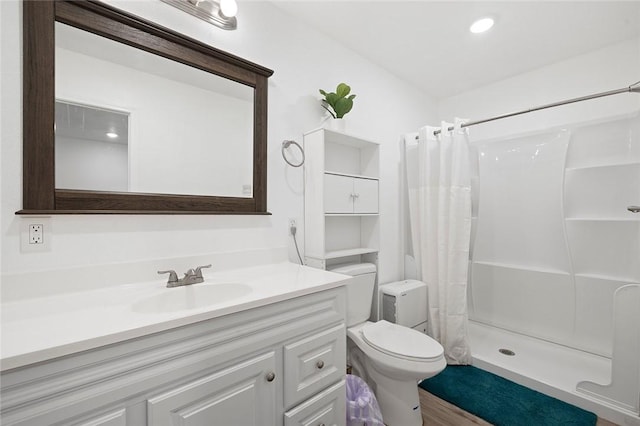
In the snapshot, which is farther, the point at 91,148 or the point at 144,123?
the point at 144,123

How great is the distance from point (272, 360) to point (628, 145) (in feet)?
9.29

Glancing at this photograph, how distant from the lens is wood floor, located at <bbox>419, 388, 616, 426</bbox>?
157 centimetres

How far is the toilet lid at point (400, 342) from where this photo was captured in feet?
4.85

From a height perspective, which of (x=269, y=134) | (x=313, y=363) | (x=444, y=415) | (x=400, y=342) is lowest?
(x=444, y=415)

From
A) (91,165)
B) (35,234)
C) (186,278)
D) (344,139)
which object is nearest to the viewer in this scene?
(35,234)

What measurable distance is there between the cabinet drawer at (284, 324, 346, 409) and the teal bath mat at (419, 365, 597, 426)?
1.01 meters

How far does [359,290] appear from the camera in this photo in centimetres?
186

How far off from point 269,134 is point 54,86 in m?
0.93

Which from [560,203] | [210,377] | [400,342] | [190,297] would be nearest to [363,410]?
[400,342]

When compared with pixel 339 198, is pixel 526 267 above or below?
below

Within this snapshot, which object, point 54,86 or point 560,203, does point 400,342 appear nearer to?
point 560,203

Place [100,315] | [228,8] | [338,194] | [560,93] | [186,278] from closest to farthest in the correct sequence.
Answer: [100,315]
[186,278]
[228,8]
[338,194]
[560,93]

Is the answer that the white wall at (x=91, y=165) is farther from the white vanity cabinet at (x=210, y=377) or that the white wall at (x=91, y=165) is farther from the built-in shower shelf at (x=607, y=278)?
the built-in shower shelf at (x=607, y=278)

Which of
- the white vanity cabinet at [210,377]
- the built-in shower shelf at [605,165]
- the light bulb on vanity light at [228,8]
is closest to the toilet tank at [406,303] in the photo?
the white vanity cabinet at [210,377]
